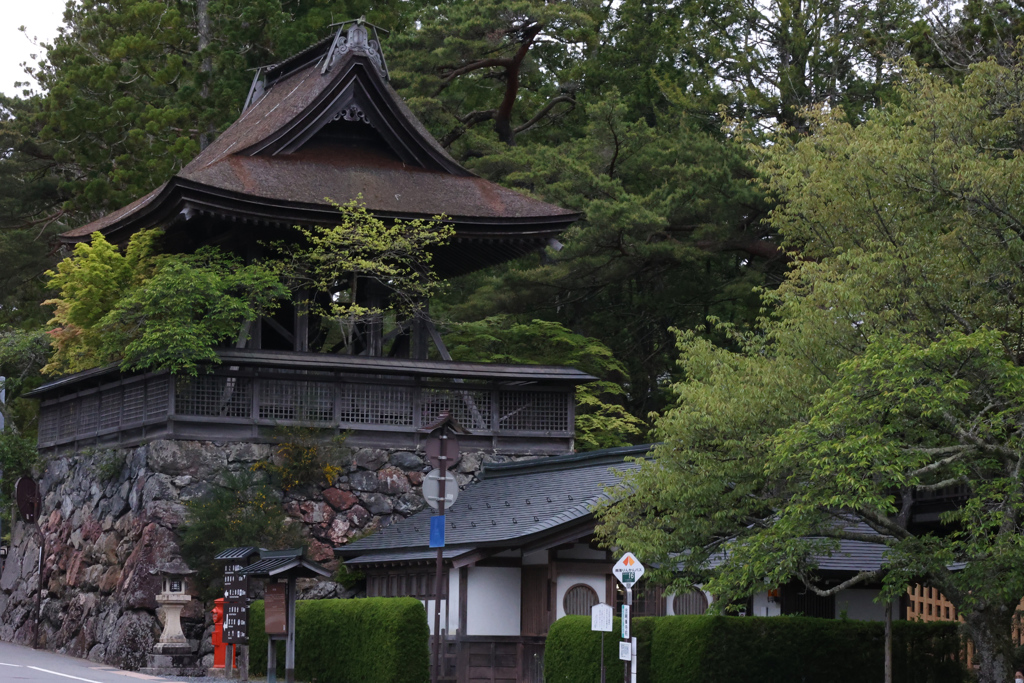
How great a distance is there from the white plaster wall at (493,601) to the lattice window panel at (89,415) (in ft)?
37.5

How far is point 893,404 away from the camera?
53.5ft

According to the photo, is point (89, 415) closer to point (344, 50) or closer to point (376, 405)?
point (376, 405)

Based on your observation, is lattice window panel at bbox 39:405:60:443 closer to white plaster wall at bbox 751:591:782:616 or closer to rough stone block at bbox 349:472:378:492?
rough stone block at bbox 349:472:378:492

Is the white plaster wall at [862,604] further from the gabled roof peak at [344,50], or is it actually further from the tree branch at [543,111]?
the tree branch at [543,111]

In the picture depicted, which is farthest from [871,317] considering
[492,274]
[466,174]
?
[492,274]

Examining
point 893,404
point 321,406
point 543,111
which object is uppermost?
point 543,111

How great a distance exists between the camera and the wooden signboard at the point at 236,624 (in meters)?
21.9

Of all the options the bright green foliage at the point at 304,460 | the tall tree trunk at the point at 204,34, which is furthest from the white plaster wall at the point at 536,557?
the tall tree trunk at the point at 204,34

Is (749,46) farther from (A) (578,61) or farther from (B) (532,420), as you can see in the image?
(B) (532,420)

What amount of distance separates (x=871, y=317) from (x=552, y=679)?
299 inches

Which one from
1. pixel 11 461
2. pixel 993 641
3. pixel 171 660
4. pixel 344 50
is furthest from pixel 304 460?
pixel 11 461

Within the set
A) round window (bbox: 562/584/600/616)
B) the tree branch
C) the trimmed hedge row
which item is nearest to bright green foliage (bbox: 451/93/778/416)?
the tree branch

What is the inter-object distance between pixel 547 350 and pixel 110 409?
13124mm

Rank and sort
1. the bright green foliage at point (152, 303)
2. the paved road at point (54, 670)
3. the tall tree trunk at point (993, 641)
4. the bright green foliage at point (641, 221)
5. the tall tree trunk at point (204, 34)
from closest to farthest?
the tall tree trunk at point (993, 641)
the paved road at point (54, 670)
the bright green foliage at point (152, 303)
the bright green foliage at point (641, 221)
the tall tree trunk at point (204, 34)
